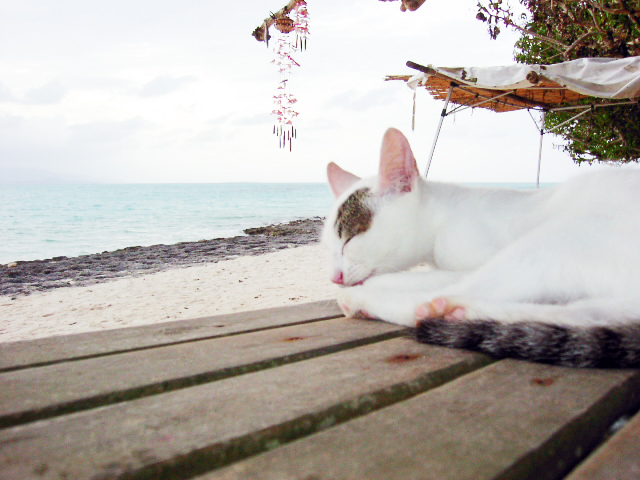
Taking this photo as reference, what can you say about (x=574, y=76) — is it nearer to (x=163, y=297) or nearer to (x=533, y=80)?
(x=533, y=80)

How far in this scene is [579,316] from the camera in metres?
1.33

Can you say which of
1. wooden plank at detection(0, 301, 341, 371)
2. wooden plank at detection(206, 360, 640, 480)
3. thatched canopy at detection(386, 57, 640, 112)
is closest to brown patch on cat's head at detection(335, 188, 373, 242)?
wooden plank at detection(0, 301, 341, 371)

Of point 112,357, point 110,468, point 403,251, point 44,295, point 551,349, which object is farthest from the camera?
point 44,295

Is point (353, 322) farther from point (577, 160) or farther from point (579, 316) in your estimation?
point (577, 160)

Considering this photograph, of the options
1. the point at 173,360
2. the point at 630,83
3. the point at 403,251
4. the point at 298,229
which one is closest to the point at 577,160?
the point at 298,229

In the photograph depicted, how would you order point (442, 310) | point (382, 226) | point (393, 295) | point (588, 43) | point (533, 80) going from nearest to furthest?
point (442, 310)
point (393, 295)
point (382, 226)
point (533, 80)
point (588, 43)

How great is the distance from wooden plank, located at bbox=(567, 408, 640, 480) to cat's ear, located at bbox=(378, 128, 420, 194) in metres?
1.33

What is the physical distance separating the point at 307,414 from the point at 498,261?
3.12ft

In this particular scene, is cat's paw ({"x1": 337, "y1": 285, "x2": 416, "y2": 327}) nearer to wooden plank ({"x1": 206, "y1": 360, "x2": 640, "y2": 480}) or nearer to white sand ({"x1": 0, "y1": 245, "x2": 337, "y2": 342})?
wooden plank ({"x1": 206, "y1": 360, "x2": 640, "y2": 480})

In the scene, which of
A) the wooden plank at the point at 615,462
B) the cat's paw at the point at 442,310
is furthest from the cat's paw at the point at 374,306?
the wooden plank at the point at 615,462

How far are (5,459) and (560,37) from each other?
1395 cm

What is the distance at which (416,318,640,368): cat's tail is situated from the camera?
1.19 metres

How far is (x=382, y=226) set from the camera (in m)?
2.02

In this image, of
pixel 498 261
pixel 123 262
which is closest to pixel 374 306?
pixel 498 261
